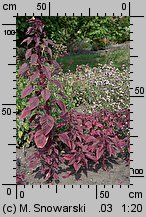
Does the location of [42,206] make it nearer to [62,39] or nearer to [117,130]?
[117,130]

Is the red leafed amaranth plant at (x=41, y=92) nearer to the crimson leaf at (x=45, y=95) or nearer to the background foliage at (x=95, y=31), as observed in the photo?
the crimson leaf at (x=45, y=95)

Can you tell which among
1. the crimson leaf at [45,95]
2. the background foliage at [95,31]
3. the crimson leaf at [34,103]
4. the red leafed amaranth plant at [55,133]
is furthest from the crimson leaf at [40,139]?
the background foliage at [95,31]

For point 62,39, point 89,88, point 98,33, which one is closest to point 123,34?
point 98,33

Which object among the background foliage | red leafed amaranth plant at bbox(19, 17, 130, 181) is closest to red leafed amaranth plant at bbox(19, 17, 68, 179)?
red leafed amaranth plant at bbox(19, 17, 130, 181)

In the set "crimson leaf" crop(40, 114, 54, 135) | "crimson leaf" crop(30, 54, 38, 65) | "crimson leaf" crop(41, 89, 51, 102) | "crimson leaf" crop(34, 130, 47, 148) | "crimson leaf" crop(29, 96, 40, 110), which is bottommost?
"crimson leaf" crop(34, 130, 47, 148)

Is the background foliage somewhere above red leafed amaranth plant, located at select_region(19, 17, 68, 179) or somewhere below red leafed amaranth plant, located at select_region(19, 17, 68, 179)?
above

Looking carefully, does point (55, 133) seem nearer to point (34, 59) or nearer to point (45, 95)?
point (45, 95)

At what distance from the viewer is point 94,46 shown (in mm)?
11969

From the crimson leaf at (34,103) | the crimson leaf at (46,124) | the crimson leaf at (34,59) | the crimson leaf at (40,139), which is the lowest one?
the crimson leaf at (40,139)

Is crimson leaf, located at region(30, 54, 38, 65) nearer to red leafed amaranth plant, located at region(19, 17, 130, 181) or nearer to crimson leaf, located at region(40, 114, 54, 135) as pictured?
red leafed amaranth plant, located at region(19, 17, 130, 181)

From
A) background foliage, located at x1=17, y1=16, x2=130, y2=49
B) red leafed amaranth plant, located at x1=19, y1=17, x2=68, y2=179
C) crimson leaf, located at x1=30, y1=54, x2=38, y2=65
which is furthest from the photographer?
background foliage, located at x1=17, y1=16, x2=130, y2=49

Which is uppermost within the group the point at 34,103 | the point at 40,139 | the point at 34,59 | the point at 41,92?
the point at 34,59

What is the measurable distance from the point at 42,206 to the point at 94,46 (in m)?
8.80

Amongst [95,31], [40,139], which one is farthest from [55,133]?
[95,31]
